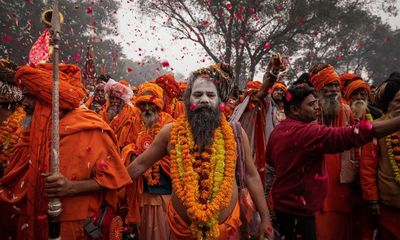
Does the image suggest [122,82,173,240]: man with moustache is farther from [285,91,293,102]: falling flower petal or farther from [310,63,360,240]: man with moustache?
[310,63,360,240]: man with moustache

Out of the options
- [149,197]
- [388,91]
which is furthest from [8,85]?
[388,91]

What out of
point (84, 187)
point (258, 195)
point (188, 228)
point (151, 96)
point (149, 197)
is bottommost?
point (188, 228)

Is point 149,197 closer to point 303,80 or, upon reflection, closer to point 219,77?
point 219,77

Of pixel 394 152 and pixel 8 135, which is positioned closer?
pixel 394 152

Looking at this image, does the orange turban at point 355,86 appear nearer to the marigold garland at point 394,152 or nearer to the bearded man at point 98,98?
the marigold garland at point 394,152

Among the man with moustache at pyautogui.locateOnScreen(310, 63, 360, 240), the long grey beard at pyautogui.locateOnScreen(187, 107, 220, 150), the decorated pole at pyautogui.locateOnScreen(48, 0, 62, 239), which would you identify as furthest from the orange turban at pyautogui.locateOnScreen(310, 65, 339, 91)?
the decorated pole at pyautogui.locateOnScreen(48, 0, 62, 239)

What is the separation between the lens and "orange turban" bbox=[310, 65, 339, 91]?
4.34 metres

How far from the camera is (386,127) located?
269 cm

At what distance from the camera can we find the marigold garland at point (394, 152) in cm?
369

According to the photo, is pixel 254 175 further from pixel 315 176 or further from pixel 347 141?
pixel 347 141

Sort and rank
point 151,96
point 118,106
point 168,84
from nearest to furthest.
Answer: point 151,96
point 118,106
point 168,84

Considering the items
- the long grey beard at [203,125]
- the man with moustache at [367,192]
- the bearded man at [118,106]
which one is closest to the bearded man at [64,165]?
the long grey beard at [203,125]

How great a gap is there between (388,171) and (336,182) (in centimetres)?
66

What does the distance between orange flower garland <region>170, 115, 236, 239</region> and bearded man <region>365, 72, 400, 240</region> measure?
1.79 meters
